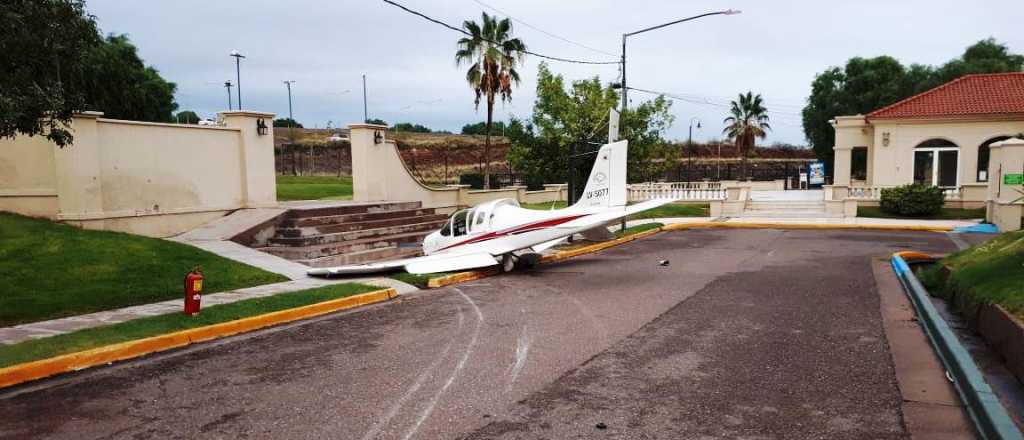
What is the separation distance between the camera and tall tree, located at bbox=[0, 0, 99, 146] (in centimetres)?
744

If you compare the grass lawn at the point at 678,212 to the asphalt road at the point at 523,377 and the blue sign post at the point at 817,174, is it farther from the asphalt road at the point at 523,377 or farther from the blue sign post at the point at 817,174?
the asphalt road at the point at 523,377

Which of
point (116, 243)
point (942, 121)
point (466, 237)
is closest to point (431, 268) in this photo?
point (466, 237)

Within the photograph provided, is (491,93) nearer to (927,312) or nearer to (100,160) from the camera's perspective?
(100,160)

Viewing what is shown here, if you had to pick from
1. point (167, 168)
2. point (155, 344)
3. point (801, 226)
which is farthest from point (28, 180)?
point (801, 226)

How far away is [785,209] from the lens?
103 feet

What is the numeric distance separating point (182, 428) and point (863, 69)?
62014 millimetres

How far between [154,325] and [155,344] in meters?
0.83

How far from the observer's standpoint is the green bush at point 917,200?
2784cm

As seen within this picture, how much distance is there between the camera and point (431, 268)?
13.7m

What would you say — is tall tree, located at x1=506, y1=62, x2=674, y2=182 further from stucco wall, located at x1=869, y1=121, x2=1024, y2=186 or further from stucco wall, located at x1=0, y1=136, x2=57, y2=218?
stucco wall, located at x1=0, y1=136, x2=57, y2=218

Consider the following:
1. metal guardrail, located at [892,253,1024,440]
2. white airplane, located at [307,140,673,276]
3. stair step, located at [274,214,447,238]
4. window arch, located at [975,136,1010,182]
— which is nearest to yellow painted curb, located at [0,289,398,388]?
white airplane, located at [307,140,673,276]

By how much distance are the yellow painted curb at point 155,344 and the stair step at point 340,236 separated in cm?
637

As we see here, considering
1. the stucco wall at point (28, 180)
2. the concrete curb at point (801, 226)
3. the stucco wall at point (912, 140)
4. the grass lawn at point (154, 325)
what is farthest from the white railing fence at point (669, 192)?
the stucco wall at point (28, 180)

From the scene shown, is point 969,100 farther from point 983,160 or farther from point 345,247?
point 345,247
